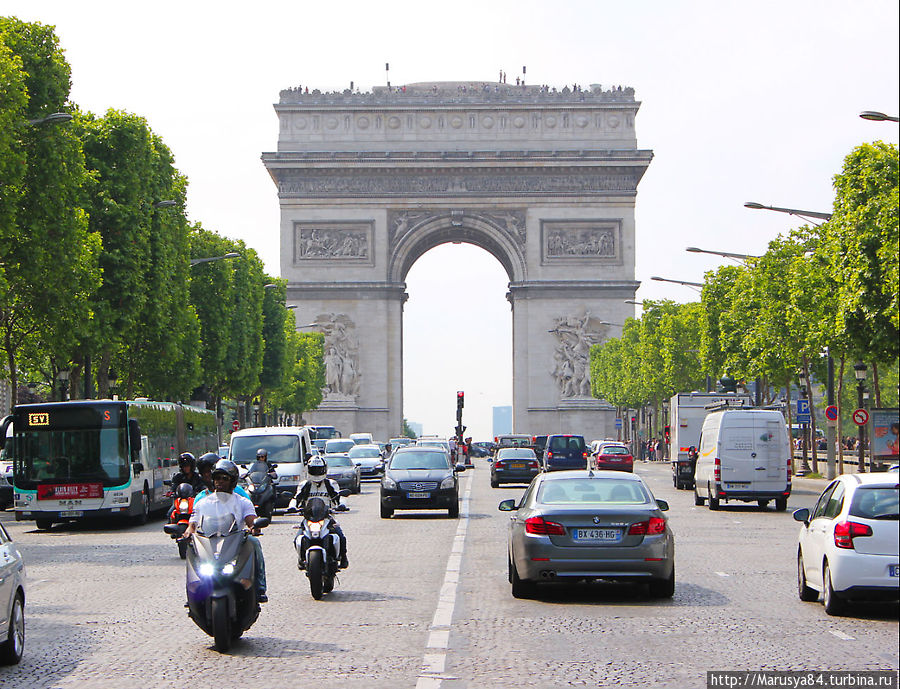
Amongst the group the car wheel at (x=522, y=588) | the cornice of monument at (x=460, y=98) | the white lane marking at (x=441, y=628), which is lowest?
the white lane marking at (x=441, y=628)

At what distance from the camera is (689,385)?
263 feet

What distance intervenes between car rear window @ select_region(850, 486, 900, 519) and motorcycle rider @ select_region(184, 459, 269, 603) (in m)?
5.48

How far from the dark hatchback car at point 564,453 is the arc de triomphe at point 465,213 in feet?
102

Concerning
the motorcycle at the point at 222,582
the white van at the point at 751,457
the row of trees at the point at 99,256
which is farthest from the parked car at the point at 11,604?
the white van at the point at 751,457

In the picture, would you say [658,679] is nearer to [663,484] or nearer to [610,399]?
[663,484]

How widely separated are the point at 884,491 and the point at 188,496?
817 cm

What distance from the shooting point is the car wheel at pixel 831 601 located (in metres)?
14.1

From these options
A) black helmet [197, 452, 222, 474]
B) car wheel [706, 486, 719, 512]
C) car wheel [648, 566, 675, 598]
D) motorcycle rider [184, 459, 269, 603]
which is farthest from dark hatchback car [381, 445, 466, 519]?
motorcycle rider [184, 459, 269, 603]

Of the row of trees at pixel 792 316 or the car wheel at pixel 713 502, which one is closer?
the row of trees at pixel 792 316

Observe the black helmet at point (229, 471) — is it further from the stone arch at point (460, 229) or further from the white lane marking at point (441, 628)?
the stone arch at point (460, 229)

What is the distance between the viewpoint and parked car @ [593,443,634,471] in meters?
58.8

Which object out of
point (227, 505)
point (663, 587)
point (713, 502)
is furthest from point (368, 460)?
point (227, 505)

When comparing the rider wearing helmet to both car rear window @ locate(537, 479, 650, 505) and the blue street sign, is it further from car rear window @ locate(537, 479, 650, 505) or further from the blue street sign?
the blue street sign

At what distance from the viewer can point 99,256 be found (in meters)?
42.7
